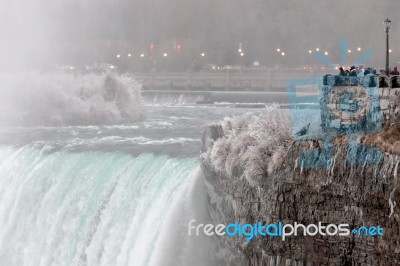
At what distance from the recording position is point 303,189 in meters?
16.1

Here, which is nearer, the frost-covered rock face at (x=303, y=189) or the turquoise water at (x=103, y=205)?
the frost-covered rock face at (x=303, y=189)

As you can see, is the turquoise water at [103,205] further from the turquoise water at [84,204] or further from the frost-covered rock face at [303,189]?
the frost-covered rock face at [303,189]

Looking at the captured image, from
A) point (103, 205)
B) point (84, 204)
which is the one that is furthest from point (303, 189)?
point (84, 204)

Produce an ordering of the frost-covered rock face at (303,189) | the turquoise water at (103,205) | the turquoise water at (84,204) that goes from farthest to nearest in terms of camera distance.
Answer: the turquoise water at (84,204) → the turquoise water at (103,205) → the frost-covered rock face at (303,189)

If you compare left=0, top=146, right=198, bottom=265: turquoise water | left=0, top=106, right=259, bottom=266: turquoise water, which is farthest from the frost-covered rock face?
left=0, top=146, right=198, bottom=265: turquoise water

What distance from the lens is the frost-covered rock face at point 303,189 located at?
14367mm

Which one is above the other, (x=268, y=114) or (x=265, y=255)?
(x=268, y=114)

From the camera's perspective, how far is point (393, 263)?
1404 cm

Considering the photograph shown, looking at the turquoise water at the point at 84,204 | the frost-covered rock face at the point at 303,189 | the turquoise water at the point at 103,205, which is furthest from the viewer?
the turquoise water at the point at 84,204

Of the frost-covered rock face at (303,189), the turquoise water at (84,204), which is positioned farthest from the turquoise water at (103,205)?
the frost-covered rock face at (303,189)

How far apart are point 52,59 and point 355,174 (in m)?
120

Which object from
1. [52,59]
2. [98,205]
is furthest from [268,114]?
[52,59]

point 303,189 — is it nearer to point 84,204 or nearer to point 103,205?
point 103,205

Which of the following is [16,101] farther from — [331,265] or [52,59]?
[52,59]
